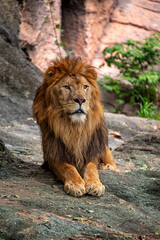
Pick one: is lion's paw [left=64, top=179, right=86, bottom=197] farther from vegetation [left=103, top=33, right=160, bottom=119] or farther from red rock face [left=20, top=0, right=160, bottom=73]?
red rock face [left=20, top=0, right=160, bottom=73]

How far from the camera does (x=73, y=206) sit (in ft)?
8.79

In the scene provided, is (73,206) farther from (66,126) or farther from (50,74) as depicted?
(50,74)

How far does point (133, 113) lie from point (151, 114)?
2057 millimetres

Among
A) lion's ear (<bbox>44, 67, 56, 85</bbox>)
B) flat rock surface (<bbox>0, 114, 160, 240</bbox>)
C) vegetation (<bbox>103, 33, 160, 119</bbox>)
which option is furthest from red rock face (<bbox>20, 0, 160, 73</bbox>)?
flat rock surface (<bbox>0, 114, 160, 240</bbox>)

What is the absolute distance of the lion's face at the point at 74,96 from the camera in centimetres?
330

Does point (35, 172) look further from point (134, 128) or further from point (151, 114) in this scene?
point (151, 114)

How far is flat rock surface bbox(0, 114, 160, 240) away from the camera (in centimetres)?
218

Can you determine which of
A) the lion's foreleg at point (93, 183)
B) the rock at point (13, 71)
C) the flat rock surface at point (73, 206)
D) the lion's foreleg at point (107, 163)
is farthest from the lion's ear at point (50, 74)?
the rock at point (13, 71)

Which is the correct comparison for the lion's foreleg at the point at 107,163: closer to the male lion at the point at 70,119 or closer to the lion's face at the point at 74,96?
the male lion at the point at 70,119

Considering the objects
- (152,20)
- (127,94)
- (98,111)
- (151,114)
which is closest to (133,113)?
(127,94)

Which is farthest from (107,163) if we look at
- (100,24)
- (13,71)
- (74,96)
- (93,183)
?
(100,24)

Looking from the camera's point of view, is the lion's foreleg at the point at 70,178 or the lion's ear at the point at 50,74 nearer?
the lion's foreleg at the point at 70,178

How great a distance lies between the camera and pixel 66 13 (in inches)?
492

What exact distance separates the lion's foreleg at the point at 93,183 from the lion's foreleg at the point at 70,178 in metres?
0.05
